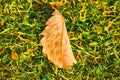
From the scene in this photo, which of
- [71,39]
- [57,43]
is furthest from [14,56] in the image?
[71,39]

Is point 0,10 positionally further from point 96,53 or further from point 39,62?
point 96,53

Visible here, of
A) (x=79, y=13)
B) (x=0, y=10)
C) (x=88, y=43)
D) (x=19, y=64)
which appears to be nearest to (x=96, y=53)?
(x=88, y=43)

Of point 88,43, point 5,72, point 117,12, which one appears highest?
point 117,12

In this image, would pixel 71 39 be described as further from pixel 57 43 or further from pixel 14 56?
pixel 14 56

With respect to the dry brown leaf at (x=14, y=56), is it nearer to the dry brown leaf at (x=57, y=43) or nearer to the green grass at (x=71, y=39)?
the green grass at (x=71, y=39)

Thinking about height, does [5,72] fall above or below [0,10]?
below

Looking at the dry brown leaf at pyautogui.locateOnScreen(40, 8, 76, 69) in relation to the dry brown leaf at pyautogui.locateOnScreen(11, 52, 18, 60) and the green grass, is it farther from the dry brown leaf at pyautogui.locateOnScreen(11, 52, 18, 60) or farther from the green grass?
A: the dry brown leaf at pyautogui.locateOnScreen(11, 52, 18, 60)
